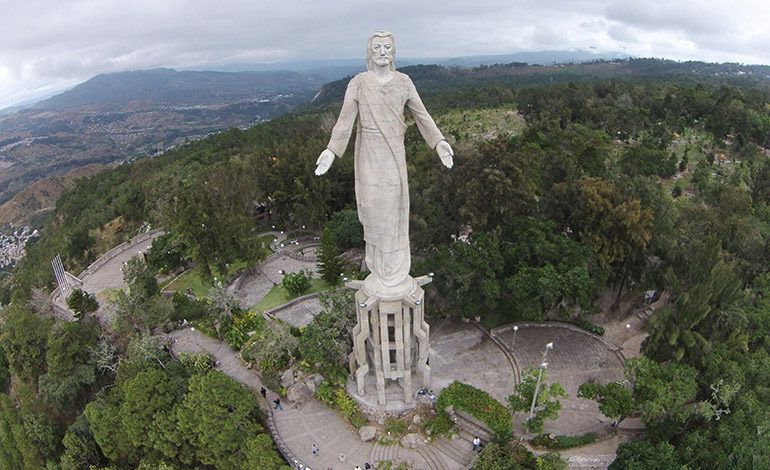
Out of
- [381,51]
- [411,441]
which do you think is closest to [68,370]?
[411,441]

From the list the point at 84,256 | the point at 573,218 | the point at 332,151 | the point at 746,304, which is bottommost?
the point at 84,256

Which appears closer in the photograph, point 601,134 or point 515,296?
point 515,296

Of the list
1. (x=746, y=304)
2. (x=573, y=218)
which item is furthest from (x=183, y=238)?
(x=746, y=304)

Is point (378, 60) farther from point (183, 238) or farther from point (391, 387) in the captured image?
point (183, 238)

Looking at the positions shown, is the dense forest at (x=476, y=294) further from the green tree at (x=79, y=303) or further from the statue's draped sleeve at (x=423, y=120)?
the statue's draped sleeve at (x=423, y=120)

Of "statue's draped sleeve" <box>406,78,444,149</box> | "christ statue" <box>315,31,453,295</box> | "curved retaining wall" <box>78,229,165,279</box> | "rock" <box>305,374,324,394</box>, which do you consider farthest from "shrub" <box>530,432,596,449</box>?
"curved retaining wall" <box>78,229,165,279</box>

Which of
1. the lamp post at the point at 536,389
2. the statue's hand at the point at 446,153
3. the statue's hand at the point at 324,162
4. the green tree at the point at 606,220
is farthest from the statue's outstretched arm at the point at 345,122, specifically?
the green tree at the point at 606,220
